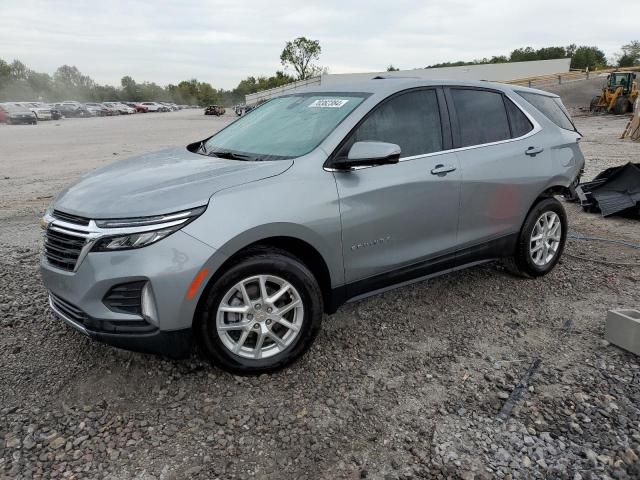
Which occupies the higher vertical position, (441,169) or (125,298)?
(441,169)

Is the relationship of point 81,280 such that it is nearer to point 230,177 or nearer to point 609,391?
point 230,177

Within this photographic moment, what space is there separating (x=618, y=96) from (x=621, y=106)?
920 mm

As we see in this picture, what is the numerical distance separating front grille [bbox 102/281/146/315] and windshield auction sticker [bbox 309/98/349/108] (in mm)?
1864

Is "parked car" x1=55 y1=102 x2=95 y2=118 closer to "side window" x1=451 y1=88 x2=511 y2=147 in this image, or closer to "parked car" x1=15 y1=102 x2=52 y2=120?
"parked car" x1=15 y1=102 x2=52 y2=120

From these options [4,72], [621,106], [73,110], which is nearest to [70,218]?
[621,106]

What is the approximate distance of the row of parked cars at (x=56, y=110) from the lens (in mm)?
39156

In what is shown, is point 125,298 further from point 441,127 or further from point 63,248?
point 441,127

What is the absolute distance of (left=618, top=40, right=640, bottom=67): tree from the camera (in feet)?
228

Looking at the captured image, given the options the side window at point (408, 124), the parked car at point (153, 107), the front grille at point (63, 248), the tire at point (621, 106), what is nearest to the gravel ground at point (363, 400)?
the front grille at point (63, 248)

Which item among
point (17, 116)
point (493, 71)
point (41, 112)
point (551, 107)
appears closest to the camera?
point (551, 107)

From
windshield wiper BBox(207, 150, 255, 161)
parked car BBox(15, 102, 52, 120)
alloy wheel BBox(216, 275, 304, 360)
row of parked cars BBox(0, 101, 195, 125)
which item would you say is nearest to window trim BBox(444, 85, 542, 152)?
windshield wiper BBox(207, 150, 255, 161)

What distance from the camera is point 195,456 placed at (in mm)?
2523

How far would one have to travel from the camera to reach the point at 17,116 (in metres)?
38.7

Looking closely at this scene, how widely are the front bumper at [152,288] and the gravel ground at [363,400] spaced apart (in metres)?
0.42
